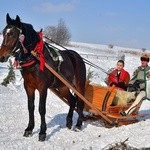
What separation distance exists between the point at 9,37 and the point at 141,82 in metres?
3.50

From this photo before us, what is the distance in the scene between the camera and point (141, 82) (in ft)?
28.0

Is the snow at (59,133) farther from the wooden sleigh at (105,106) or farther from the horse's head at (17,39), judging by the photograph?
the horse's head at (17,39)

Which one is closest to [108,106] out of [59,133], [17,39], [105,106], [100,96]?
[105,106]

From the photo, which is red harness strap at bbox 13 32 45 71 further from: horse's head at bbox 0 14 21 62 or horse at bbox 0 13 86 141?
horse's head at bbox 0 14 21 62

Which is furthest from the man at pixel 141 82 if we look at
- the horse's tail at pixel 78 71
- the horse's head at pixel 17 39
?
the horse's head at pixel 17 39

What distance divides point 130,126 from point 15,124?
8.62ft

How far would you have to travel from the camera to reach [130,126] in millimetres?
7887

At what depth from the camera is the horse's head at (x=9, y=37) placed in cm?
648

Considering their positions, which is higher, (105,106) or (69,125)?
(105,106)

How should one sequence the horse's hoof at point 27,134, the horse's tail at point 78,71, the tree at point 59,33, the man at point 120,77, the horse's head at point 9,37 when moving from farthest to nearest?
the tree at point 59,33 < the man at point 120,77 < the horse's tail at point 78,71 < the horse's hoof at point 27,134 < the horse's head at point 9,37

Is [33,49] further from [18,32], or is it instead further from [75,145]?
[75,145]

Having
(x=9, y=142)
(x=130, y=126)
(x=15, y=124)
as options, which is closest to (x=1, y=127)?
(x=15, y=124)

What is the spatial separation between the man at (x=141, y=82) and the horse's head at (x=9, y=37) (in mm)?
3137

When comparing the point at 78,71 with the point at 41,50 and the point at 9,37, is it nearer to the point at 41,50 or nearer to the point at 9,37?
the point at 41,50
